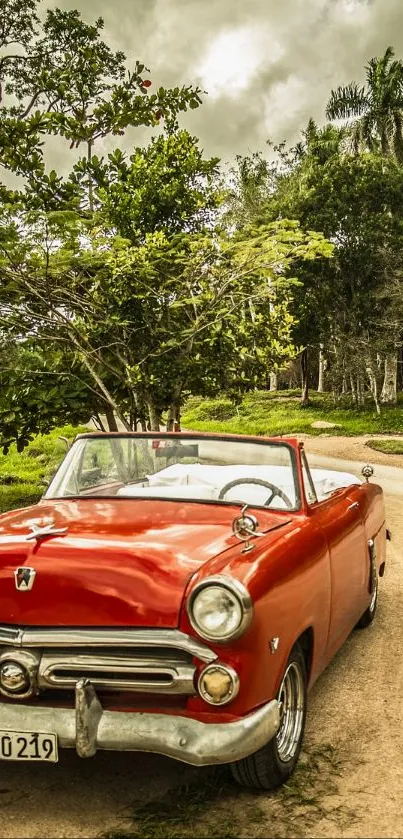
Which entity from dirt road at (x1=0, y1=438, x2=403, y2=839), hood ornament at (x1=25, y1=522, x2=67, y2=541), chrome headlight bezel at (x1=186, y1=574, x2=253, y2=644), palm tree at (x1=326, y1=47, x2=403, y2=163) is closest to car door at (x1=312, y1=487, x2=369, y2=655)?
dirt road at (x1=0, y1=438, x2=403, y2=839)

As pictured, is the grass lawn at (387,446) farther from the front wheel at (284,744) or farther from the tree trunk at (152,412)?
the front wheel at (284,744)

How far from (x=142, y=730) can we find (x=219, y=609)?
1.66 feet

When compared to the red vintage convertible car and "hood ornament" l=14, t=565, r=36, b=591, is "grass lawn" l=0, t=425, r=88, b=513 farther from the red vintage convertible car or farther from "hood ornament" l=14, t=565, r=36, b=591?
"hood ornament" l=14, t=565, r=36, b=591

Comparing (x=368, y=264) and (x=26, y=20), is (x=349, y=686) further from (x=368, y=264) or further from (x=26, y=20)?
(x=368, y=264)

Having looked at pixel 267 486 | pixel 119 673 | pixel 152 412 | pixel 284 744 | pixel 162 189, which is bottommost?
Result: pixel 284 744

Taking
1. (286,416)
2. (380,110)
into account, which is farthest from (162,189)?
(380,110)

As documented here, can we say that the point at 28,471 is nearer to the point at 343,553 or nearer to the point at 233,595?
the point at 343,553

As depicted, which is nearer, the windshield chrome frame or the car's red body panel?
the car's red body panel

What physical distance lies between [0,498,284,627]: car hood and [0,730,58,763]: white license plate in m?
0.39

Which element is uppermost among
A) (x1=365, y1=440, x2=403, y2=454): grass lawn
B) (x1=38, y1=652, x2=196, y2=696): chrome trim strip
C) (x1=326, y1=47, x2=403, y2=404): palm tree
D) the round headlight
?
(x1=326, y1=47, x2=403, y2=404): palm tree

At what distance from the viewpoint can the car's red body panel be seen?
2775 mm

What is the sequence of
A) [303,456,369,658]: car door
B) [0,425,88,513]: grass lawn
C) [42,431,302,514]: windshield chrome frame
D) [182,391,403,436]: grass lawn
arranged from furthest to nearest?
[182,391,403,436]: grass lawn → [0,425,88,513]: grass lawn → [303,456,369,658]: car door → [42,431,302,514]: windshield chrome frame

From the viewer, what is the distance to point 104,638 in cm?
277

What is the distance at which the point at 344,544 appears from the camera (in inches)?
168
